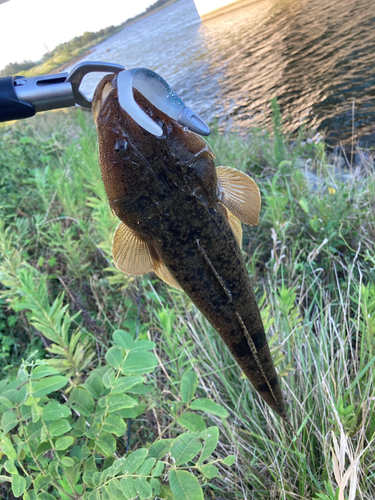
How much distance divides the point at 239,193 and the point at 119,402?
2.66 feet

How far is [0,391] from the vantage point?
1297 millimetres

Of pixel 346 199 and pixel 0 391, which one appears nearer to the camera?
pixel 0 391

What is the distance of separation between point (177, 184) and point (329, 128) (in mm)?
7043

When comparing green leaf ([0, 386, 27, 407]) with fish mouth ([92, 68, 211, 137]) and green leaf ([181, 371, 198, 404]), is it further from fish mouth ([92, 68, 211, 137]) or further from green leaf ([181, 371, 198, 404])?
fish mouth ([92, 68, 211, 137])

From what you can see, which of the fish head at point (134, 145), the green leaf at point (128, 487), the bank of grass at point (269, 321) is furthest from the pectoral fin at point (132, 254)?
the green leaf at point (128, 487)

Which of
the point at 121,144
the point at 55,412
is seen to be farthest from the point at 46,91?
the point at 55,412

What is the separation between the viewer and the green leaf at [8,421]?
1.10 metres

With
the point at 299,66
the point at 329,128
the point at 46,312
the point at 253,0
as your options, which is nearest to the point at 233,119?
the point at 329,128

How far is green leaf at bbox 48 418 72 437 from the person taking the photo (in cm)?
111

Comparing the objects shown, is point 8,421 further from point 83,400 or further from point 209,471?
point 209,471

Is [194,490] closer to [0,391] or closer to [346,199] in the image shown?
[0,391]

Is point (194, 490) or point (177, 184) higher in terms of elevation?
point (177, 184)

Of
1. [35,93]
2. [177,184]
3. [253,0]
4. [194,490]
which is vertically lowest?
[194,490]

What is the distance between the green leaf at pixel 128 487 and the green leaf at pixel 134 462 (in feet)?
0.06
